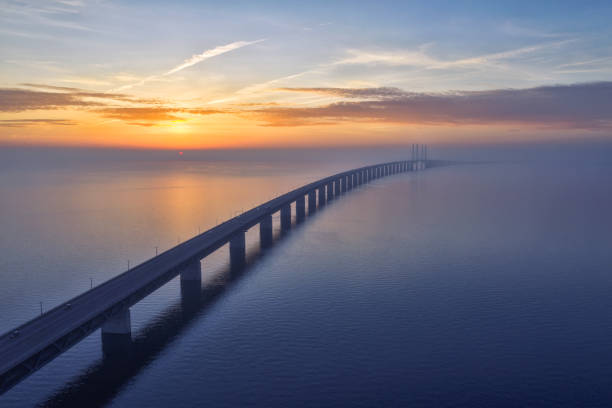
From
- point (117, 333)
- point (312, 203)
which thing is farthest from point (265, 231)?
point (312, 203)

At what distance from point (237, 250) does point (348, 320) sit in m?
43.2

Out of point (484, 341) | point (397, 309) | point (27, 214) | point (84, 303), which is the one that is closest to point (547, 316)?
point (484, 341)

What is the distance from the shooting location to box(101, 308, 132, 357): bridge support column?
5047cm

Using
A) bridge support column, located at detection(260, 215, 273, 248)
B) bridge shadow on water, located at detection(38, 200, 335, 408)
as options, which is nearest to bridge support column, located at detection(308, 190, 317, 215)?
bridge support column, located at detection(260, 215, 273, 248)

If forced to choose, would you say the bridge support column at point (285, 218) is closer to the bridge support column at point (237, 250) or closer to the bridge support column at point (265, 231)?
the bridge support column at point (265, 231)

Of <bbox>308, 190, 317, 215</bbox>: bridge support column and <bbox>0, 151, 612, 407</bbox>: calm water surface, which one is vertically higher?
<bbox>308, 190, 317, 215</bbox>: bridge support column

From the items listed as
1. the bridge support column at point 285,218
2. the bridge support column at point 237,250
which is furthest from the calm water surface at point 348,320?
the bridge support column at point 285,218

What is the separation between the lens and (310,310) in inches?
2462

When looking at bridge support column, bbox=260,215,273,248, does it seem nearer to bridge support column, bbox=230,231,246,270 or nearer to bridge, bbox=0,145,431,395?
bridge support column, bbox=230,231,246,270

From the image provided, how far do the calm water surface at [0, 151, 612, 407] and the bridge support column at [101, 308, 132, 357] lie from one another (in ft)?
5.50

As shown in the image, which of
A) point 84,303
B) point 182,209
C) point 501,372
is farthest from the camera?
point 182,209

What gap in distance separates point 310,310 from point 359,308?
6.70m

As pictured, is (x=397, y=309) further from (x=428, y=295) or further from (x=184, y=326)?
(x=184, y=326)

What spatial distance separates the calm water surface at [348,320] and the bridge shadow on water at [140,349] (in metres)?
0.21
